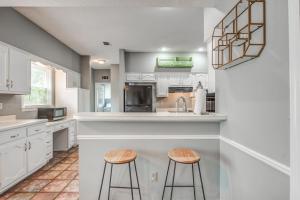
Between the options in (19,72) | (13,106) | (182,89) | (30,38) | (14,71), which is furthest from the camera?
(182,89)

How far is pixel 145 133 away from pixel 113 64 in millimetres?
6073

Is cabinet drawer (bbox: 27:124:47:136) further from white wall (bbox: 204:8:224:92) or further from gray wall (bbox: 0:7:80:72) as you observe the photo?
white wall (bbox: 204:8:224:92)

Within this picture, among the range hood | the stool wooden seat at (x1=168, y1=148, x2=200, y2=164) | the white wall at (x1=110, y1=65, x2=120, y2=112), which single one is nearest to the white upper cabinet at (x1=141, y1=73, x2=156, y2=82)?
the range hood

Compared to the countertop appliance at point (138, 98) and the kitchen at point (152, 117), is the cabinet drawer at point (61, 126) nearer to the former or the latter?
the kitchen at point (152, 117)

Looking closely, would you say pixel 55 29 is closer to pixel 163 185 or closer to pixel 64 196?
pixel 64 196

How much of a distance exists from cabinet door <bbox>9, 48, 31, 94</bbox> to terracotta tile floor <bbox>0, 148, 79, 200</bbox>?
1.48m

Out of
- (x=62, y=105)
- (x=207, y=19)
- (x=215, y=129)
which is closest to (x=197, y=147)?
(x=215, y=129)

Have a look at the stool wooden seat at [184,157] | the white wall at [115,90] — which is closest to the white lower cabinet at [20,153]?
the stool wooden seat at [184,157]

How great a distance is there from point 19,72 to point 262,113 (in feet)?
11.8

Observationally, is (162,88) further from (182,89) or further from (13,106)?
(13,106)

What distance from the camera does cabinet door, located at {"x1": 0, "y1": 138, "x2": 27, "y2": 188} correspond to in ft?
7.94

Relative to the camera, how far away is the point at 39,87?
176 inches

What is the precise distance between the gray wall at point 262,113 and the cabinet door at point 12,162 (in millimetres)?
2853
